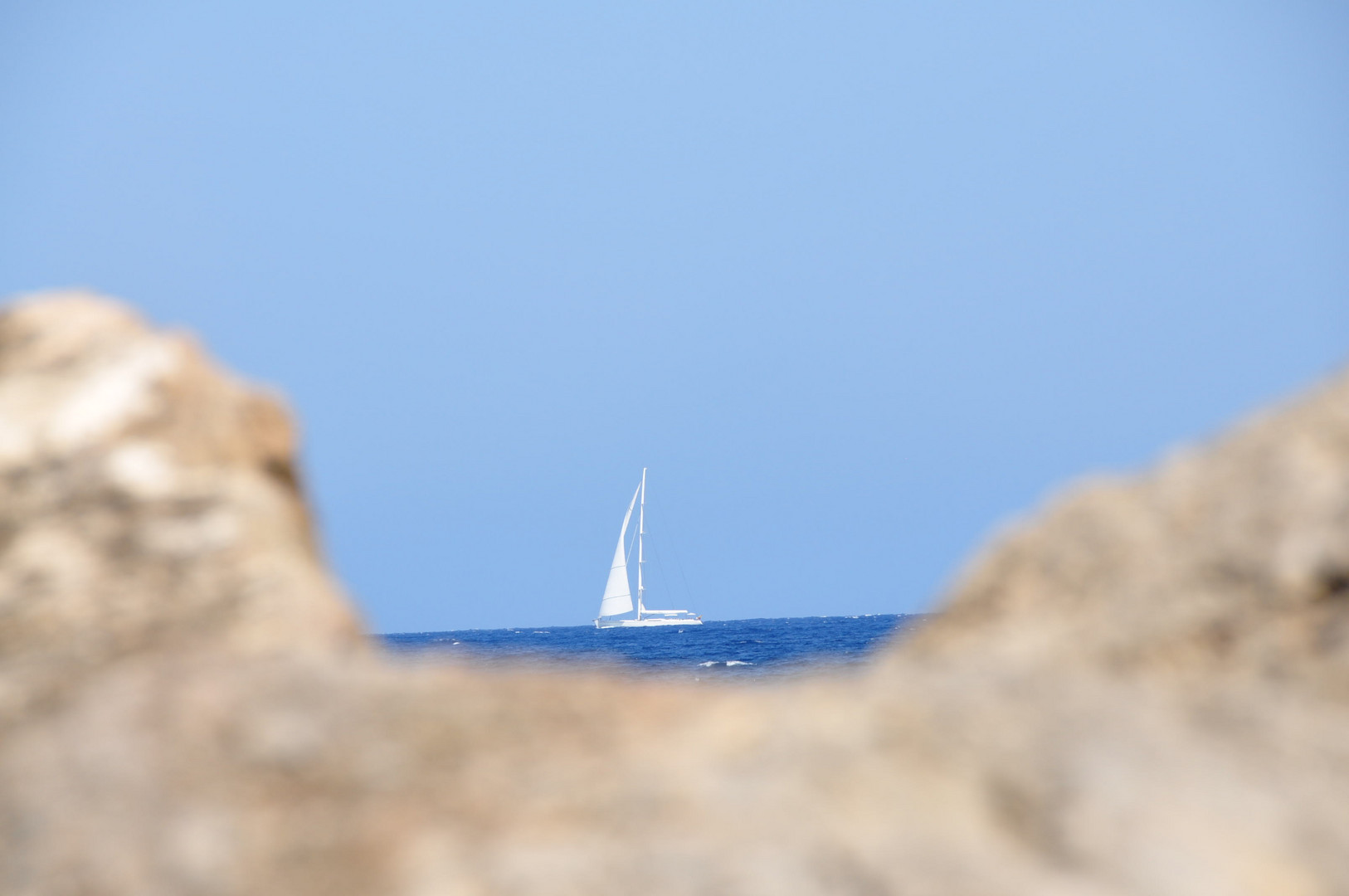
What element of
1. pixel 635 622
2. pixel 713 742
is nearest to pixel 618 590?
pixel 635 622

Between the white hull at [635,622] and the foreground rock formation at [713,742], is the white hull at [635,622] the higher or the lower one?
the higher one

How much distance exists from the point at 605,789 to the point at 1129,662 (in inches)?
→ 77.9

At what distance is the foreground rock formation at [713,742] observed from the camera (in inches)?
122

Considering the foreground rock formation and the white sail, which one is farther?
the white sail

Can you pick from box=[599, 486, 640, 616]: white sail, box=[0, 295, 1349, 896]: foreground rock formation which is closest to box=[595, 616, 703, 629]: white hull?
box=[599, 486, 640, 616]: white sail

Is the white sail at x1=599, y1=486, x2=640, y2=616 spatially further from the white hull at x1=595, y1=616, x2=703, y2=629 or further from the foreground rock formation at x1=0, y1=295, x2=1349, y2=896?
the foreground rock formation at x1=0, y1=295, x2=1349, y2=896

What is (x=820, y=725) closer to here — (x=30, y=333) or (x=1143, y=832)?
(x=1143, y=832)

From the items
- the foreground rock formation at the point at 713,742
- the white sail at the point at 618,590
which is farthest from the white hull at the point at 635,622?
the foreground rock formation at the point at 713,742

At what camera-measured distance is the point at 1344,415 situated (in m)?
5.02

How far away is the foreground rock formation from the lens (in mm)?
3102

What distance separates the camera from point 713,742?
3.43m

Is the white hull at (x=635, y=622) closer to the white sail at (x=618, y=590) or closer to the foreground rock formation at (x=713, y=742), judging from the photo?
the white sail at (x=618, y=590)

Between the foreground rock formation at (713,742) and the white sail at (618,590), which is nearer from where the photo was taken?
the foreground rock formation at (713,742)

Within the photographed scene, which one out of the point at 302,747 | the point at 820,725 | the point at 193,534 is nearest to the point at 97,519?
the point at 193,534
